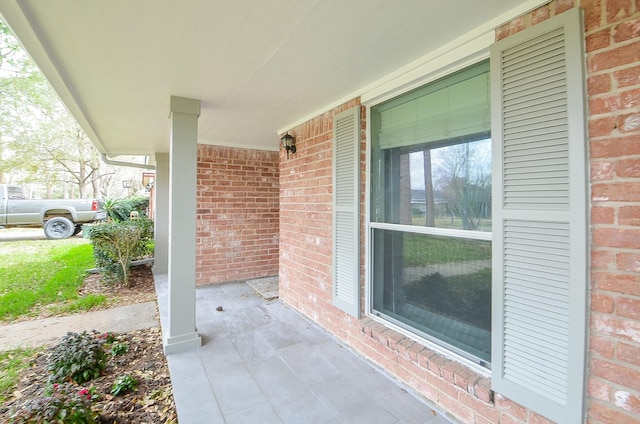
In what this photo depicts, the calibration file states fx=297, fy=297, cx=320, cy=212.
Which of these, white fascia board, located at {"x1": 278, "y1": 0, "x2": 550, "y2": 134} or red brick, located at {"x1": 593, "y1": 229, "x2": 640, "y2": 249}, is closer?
red brick, located at {"x1": 593, "y1": 229, "x2": 640, "y2": 249}

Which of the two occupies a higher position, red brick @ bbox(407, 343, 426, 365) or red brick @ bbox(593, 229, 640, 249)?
red brick @ bbox(593, 229, 640, 249)

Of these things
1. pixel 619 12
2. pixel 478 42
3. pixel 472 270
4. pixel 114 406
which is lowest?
pixel 114 406

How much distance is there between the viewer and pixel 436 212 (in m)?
2.14

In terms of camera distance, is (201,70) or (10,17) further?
(201,70)

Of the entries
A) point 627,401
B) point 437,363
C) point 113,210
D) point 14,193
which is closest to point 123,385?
point 437,363

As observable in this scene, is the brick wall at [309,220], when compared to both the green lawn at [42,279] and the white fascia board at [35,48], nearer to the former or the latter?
the white fascia board at [35,48]

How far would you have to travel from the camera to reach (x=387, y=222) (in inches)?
101

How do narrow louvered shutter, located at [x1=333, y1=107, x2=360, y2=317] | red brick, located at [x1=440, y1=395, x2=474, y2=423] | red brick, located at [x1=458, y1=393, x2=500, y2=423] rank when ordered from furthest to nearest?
narrow louvered shutter, located at [x1=333, y1=107, x2=360, y2=317] < red brick, located at [x1=440, y1=395, x2=474, y2=423] < red brick, located at [x1=458, y1=393, x2=500, y2=423]

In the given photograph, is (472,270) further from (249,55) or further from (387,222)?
(249,55)

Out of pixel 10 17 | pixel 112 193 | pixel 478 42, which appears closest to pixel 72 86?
pixel 10 17

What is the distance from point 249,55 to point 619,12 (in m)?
1.96

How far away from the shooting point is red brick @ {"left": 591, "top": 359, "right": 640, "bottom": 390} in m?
1.21

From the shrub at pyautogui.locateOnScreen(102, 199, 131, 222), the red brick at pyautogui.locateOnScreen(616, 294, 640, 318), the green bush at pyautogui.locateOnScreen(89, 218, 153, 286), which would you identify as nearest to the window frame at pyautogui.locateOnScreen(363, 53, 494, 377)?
the red brick at pyautogui.locateOnScreen(616, 294, 640, 318)

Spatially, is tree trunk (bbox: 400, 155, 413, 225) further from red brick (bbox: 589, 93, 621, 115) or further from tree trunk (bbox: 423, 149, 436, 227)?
red brick (bbox: 589, 93, 621, 115)
